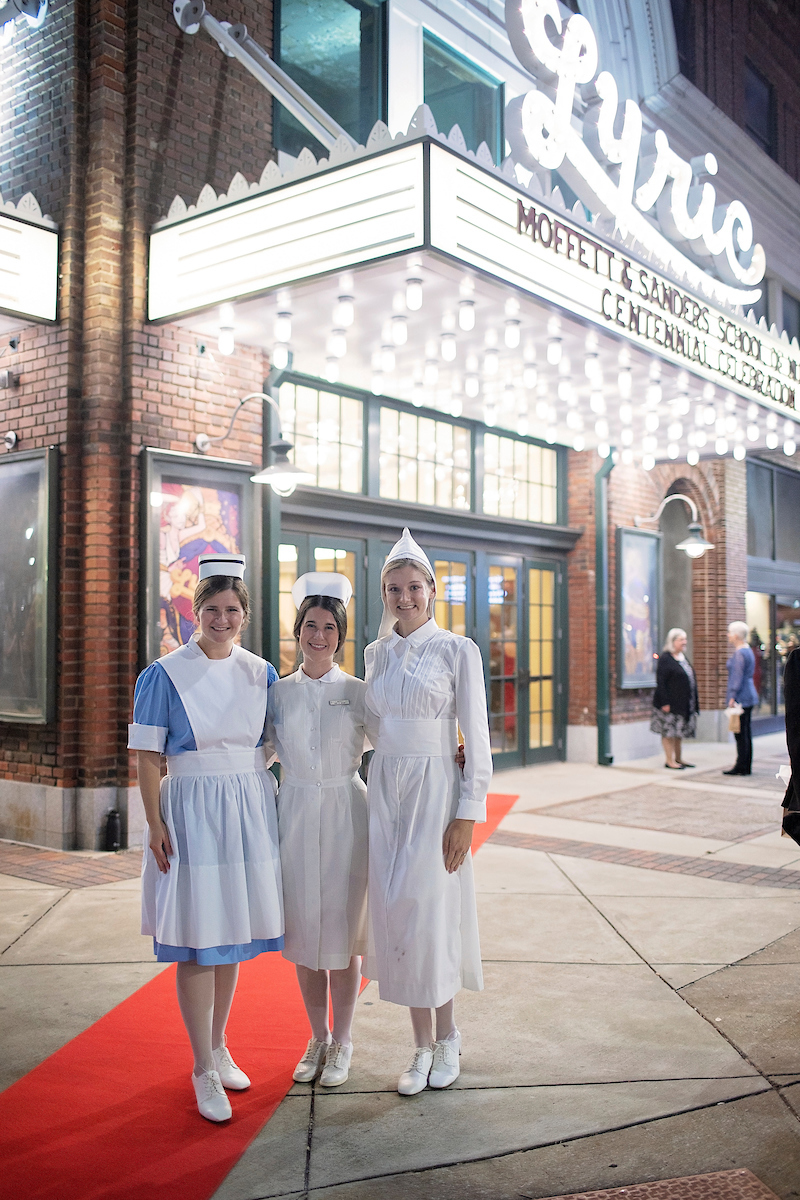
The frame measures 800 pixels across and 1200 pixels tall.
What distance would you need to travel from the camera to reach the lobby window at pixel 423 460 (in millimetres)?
10883

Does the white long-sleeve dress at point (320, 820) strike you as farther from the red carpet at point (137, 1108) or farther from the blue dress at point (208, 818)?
the red carpet at point (137, 1108)

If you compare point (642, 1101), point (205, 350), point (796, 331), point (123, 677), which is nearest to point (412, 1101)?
point (642, 1101)

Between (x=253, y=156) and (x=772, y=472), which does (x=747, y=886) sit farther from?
(x=772, y=472)

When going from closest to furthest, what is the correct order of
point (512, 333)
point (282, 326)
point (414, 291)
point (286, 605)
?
point (414, 291) → point (282, 326) → point (512, 333) → point (286, 605)

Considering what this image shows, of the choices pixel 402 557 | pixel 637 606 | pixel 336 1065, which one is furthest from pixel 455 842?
pixel 637 606

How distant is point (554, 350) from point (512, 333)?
2.43ft

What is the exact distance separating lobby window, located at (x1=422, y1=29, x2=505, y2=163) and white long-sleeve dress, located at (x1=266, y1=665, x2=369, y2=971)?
347 inches

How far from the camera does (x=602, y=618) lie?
12.9m

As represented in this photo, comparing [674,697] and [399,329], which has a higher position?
[399,329]

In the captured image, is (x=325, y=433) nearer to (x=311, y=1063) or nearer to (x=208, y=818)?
(x=208, y=818)

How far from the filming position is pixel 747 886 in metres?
6.77

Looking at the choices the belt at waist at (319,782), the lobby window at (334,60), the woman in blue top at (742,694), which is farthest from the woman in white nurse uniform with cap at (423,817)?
the woman in blue top at (742,694)

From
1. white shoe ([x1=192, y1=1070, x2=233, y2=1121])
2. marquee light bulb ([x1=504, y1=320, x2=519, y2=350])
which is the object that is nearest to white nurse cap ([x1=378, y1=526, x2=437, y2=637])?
white shoe ([x1=192, y1=1070, x2=233, y2=1121])

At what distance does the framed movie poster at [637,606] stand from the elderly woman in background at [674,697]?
70 centimetres
